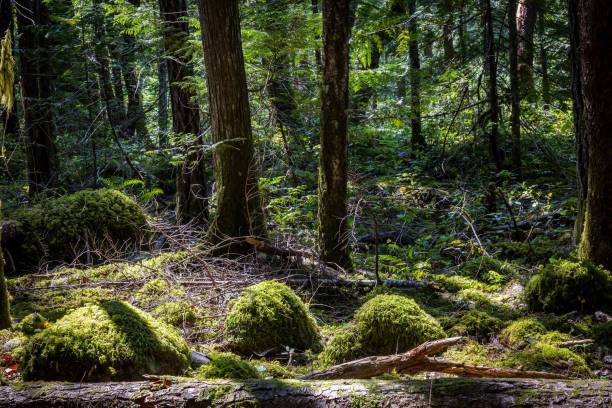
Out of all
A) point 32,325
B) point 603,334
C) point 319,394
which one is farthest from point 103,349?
point 603,334

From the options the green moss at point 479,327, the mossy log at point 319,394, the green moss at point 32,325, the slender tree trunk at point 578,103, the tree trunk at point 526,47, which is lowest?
the green moss at point 479,327

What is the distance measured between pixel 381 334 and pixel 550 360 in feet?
4.63

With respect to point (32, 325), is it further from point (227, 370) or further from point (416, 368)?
point (416, 368)

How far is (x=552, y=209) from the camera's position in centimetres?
1000

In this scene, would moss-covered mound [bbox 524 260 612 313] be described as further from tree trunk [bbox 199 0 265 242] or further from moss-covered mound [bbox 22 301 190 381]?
tree trunk [bbox 199 0 265 242]

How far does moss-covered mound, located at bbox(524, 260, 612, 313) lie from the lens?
554cm

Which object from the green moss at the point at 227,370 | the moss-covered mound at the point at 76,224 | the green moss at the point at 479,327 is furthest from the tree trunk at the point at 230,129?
the green moss at the point at 227,370

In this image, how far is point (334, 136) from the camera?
7344 mm

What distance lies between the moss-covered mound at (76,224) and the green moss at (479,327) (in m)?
5.75

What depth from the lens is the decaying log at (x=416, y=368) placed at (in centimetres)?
369

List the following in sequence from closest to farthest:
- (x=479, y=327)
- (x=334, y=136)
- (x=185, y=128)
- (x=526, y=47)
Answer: (x=479, y=327) → (x=334, y=136) → (x=185, y=128) → (x=526, y=47)

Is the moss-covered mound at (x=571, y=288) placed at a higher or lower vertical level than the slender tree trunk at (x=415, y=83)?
lower

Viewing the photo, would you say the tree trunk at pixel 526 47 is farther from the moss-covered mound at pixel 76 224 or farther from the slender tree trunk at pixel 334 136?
the moss-covered mound at pixel 76 224

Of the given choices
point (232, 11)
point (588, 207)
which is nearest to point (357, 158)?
point (232, 11)
